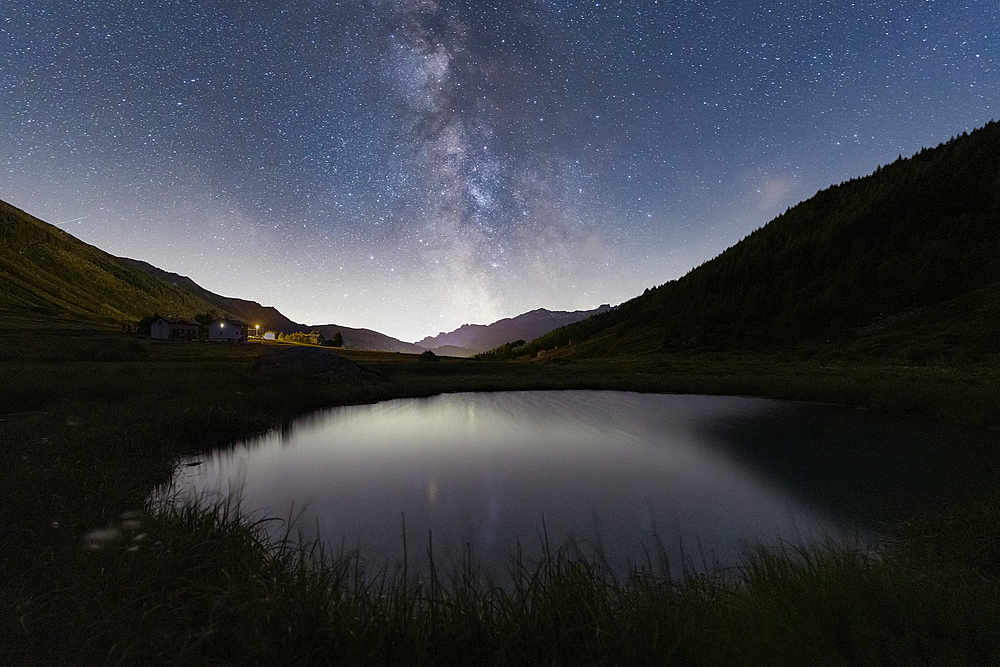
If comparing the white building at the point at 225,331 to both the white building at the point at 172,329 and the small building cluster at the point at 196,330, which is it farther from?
the white building at the point at 172,329

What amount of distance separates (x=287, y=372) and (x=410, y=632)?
26467 mm

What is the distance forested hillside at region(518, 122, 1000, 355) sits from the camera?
6431 centimetres

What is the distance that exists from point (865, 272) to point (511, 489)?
10056cm

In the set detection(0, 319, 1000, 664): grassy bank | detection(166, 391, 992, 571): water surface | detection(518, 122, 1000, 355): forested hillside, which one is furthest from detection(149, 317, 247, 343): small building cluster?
detection(0, 319, 1000, 664): grassy bank

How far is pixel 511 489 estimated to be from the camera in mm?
9773

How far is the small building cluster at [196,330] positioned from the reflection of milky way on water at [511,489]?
100 meters

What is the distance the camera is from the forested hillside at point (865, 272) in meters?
64.3

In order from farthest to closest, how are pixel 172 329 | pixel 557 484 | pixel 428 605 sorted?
pixel 172 329 → pixel 557 484 → pixel 428 605

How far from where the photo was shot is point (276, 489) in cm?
973

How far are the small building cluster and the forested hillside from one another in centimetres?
9237

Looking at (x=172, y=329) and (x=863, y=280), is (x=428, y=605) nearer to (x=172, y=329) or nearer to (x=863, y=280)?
(x=863, y=280)

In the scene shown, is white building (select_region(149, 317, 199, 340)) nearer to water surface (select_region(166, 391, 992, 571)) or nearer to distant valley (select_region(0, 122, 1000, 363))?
distant valley (select_region(0, 122, 1000, 363))

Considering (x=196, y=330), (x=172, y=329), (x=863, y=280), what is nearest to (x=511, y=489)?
(x=863, y=280)

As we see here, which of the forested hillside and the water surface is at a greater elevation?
the forested hillside
